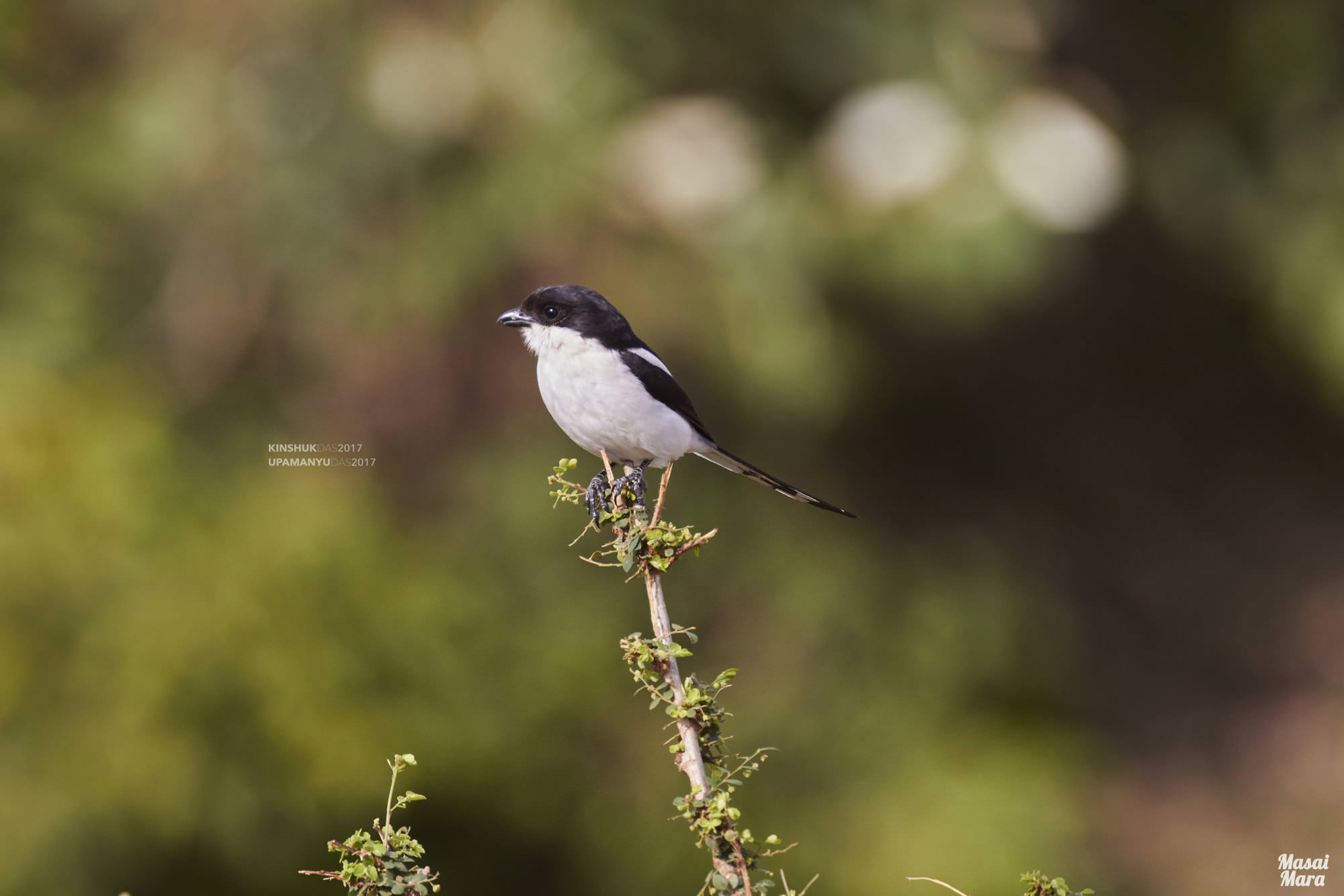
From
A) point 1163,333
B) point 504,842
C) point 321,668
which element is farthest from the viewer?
point 1163,333

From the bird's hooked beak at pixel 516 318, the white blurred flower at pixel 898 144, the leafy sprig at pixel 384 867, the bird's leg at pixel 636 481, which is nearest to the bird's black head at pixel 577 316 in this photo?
the bird's hooked beak at pixel 516 318

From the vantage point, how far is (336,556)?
5.11 metres

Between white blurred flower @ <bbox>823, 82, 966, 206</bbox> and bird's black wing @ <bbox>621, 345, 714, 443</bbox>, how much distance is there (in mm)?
2742

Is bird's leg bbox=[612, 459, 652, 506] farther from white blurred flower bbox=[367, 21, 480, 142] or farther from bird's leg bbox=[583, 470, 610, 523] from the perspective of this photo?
white blurred flower bbox=[367, 21, 480, 142]

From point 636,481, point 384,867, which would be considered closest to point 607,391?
point 636,481

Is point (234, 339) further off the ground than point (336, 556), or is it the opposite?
point (234, 339)

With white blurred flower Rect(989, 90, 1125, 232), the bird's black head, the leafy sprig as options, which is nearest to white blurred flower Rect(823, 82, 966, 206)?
white blurred flower Rect(989, 90, 1125, 232)

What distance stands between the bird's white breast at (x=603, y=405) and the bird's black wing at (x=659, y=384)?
20mm

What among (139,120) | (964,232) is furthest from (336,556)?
(964,232)

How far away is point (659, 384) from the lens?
2465mm

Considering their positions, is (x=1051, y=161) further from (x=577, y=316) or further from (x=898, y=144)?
(x=577, y=316)

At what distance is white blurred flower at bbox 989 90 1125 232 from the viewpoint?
4.87 metres

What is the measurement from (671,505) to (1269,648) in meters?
5.15

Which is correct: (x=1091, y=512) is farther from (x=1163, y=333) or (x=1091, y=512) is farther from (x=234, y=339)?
(x=234, y=339)
